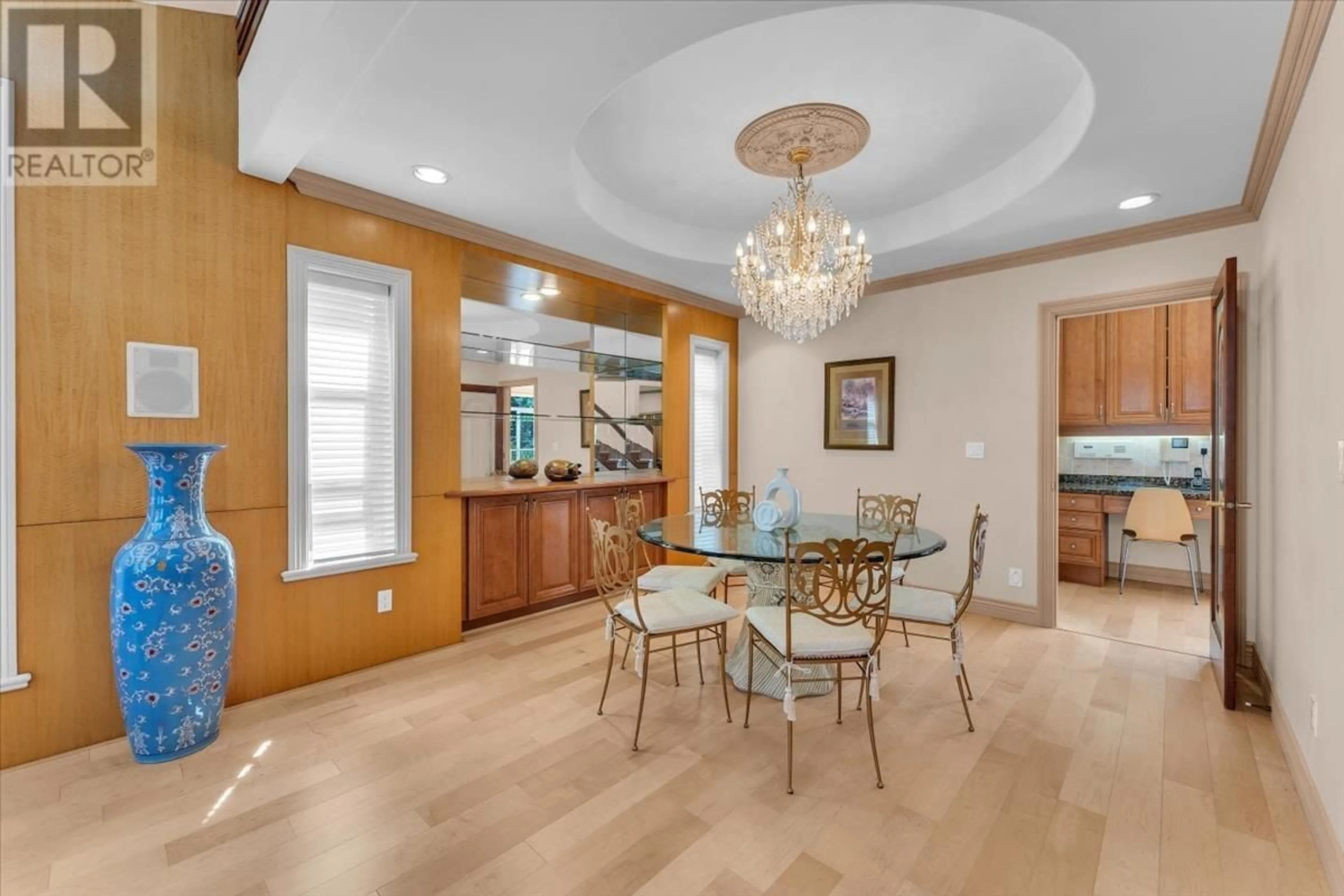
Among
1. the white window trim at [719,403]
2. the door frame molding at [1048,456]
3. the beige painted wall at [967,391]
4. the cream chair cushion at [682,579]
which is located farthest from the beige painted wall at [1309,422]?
the white window trim at [719,403]

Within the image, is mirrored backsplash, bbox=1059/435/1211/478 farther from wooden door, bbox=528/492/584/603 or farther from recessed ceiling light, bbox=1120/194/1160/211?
wooden door, bbox=528/492/584/603

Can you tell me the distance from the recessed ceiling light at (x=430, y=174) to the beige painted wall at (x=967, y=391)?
3.27 meters

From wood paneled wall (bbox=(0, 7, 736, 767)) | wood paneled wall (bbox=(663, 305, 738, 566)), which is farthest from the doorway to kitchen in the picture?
wood paneled wall (bbox=(0, 7, 736, 767))

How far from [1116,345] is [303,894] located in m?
6.22

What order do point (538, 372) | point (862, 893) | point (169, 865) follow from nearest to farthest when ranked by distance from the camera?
point (862, 893) < point (169, 865) < point (538, 372)

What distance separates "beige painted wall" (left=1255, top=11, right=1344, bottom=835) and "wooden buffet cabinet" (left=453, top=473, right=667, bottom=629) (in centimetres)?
289

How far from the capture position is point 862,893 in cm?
162

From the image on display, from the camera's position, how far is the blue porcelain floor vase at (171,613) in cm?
221

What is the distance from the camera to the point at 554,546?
4207 mm

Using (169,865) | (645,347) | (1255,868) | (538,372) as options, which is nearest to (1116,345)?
(645,347)

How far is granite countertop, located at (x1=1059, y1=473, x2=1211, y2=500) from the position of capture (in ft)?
15.8

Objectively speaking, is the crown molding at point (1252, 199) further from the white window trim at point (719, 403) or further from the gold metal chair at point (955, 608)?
the gold metal chair at point (955, 608)

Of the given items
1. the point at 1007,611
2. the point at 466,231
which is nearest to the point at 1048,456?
the point at 1007,611

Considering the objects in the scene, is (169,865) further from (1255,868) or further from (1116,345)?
(1116,345)
